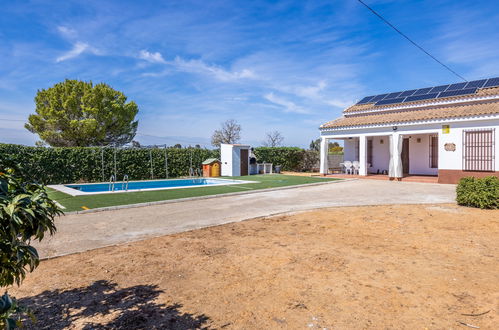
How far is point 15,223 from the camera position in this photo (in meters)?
1.80

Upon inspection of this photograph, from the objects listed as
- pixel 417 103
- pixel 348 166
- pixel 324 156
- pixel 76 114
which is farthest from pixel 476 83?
pixel 76 114

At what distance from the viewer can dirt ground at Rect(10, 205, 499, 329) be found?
126 inches

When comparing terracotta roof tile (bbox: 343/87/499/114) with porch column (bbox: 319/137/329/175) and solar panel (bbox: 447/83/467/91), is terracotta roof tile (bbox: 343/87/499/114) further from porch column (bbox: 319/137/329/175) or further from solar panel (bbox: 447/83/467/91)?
porch column (bbox: 319/137/329/175)

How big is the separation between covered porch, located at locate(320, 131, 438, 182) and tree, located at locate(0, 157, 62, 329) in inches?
778

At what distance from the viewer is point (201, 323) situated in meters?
3.13

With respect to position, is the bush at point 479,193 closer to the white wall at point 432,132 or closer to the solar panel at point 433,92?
the white wall at point 432,132

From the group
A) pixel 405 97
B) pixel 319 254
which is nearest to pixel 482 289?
pixel 319 254

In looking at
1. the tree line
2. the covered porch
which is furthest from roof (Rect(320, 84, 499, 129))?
the tree line

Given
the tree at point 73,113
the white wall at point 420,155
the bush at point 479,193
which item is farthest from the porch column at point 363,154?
the tree at point 73,113

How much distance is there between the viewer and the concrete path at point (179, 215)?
636 centimetres

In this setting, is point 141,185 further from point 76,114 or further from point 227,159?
point 76,114

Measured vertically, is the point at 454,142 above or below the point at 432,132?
below

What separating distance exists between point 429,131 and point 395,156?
2.38 m

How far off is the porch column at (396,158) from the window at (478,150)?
337cm
